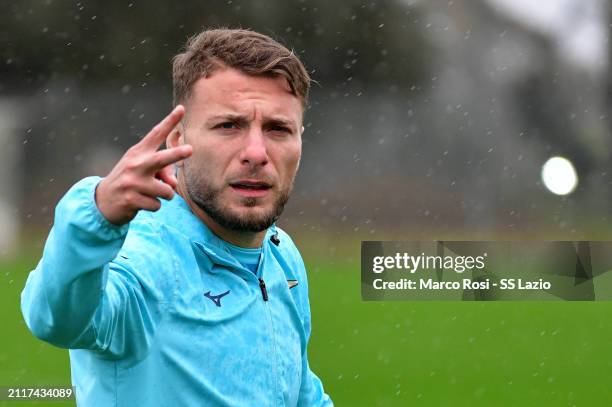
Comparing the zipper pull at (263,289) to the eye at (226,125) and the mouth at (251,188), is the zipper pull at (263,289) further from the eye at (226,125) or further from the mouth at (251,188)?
the eye at (226,125)

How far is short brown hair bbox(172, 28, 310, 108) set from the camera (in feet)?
7.00

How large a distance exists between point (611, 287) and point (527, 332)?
0.43m

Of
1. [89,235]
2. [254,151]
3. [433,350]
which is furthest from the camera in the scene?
[433,350]

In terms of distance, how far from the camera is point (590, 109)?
12.9 ft

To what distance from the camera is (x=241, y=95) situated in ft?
6.86

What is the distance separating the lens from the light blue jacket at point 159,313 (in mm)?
1525

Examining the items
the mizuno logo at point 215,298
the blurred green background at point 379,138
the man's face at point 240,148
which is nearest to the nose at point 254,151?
the man's face at point 240,148

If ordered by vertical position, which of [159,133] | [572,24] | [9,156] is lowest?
[159,133]

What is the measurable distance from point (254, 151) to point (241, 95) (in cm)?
16

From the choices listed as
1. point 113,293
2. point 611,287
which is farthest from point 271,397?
point 611,287

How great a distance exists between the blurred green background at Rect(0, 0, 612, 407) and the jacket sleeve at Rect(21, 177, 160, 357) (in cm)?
229

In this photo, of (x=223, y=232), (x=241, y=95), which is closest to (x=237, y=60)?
(x=241, y=95)

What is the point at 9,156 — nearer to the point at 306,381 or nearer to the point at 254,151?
the point at 306,381

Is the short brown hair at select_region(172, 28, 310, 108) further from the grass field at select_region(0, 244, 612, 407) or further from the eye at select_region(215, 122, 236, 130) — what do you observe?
the grass field at select_region(0, 244, 612, 407)
